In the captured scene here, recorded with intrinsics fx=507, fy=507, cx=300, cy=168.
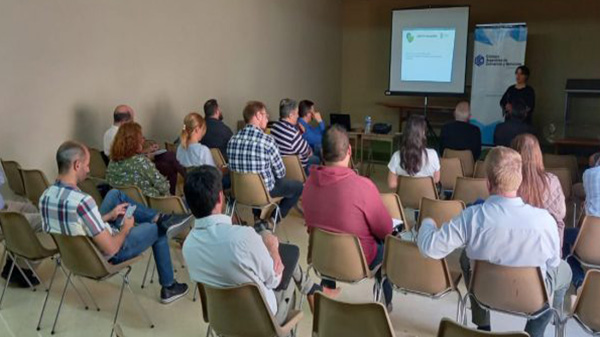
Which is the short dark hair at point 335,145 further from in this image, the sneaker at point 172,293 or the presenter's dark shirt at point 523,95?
the presenter's dark shirt at point 523,95

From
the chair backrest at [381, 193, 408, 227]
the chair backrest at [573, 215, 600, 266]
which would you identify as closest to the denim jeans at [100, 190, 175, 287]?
the chair backrest at [381, 193, 408, 227]

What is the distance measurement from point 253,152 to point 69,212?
6.26 ft

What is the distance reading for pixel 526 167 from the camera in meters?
3.17

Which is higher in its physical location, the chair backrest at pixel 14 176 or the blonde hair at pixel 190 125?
the blonde hair at pixel 190 125

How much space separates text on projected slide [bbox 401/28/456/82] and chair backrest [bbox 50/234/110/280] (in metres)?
7.27

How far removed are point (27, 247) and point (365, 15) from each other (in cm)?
896

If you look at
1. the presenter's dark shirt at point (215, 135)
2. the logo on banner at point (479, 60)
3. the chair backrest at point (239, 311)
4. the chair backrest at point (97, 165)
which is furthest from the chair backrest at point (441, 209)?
the logo on banner at point (479, 60)

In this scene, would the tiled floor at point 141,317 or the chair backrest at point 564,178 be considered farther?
the chair backrest at point 564,178

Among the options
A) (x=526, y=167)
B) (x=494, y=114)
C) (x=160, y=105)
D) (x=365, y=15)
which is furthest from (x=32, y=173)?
(x=365, y=15)

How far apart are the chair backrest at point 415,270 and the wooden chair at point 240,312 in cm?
74

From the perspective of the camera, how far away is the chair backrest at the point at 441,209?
3596 mm

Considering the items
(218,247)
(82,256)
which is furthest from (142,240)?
(218,247)

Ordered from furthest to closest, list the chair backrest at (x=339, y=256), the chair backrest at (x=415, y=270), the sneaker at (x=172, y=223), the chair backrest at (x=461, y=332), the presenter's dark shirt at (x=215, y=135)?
the presenter's dark shirt at (x=215, y=135)
the sneaker at (x=172, y=223)
the chair backrest at (x=339, y=256)
the chair backrest at (x=415, y=270)
the chair backrest at (x=461, y=332)

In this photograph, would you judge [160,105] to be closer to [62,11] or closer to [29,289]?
[62,11]
